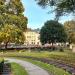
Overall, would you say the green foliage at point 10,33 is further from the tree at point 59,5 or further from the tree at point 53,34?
the tree at point 59,5

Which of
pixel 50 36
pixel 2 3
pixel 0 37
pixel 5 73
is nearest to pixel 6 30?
pixel 0 37

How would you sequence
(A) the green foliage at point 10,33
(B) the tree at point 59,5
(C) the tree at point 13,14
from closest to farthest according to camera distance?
(B) the tree at point 59,5
(A) the green foliage at point 10,33
(C) the tree at point 13,14

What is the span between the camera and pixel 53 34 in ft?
325

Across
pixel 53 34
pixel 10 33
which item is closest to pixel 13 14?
pixel 10 33

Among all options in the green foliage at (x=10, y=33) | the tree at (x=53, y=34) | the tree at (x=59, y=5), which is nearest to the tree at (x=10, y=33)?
the green foliage at (x=10, y=33)

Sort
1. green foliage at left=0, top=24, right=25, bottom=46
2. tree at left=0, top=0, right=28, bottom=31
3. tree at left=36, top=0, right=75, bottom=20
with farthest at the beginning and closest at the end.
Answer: tree at left=0, top=0, right=28, bottom=31 < green foliage at left=0, top=24, right=25, bottom=46 < tree at left=36, top=0, right=75, bottom=20

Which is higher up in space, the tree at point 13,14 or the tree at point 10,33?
the tree at point 13,14

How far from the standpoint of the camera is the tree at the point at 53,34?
322 feet

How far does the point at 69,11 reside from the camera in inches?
1515

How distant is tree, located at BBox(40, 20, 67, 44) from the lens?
322ft

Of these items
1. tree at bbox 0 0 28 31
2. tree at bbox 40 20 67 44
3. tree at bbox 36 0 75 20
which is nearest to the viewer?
tree at bbox 36 0 75 20

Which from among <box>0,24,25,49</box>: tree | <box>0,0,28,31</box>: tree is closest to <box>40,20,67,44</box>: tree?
<box>0,0,28,31</box>: tree

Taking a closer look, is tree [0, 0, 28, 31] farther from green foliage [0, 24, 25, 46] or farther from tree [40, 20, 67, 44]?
tree [40, 20, 67, 44]

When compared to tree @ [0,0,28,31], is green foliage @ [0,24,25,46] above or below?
below
